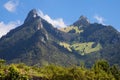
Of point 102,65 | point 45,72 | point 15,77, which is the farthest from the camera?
point 102,65

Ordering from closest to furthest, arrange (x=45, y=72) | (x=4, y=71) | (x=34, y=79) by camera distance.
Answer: (x=4, y=71), (x=34, y=79), (x=45, y=72)

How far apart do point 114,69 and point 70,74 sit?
5240cm

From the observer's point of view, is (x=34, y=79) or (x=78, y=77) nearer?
(x=78, y=77)

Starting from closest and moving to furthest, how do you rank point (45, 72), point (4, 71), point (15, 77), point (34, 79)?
1. point (15, 77)
2. point (4, 71)
3. point (34, 79)
4. point (45, 72)

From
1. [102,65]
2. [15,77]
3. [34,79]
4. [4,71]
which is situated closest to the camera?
[15,77]

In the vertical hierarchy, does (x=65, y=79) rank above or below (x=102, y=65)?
below

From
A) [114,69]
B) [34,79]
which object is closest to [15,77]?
[34,79]

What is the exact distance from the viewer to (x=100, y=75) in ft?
474

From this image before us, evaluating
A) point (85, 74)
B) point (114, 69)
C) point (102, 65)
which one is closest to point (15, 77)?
point (85, 74)

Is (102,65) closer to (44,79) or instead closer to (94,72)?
(94,72)

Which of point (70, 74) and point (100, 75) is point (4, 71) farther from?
point (100, 75)

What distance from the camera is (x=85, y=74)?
13338 centimetres

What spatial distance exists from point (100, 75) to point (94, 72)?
270 centimetres

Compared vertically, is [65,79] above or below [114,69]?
below
